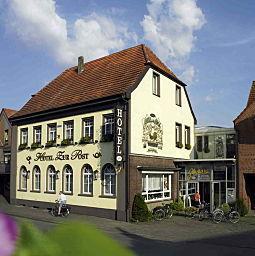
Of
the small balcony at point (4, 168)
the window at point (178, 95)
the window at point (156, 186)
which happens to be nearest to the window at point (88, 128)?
the window at point (156, 186)

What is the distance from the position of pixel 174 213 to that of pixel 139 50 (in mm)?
10581

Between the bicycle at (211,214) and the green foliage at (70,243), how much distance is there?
22.7 m

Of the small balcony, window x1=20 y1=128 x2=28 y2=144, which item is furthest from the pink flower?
the small balcony

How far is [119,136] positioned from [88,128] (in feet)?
10.6

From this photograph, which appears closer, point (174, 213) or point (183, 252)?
point (183, 252)

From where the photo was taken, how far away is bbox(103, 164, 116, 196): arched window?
23.3 metres

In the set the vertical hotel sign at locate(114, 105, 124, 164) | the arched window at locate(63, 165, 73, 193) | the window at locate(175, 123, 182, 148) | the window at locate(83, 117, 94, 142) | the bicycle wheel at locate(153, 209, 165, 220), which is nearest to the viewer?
the vertical hotel sign at locate(114, 105, 124, 164)

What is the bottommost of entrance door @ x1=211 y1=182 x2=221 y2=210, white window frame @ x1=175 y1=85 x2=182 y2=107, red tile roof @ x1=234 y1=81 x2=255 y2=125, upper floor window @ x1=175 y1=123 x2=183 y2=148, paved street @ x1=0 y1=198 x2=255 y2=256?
paved street @ x1=0 y1=198 x2=255 y2=256

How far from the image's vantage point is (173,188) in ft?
89.2

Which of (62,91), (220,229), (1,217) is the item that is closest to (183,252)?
(220,229)

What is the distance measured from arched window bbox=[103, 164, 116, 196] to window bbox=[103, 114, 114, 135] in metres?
1.90

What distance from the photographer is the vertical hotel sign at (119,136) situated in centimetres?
2244

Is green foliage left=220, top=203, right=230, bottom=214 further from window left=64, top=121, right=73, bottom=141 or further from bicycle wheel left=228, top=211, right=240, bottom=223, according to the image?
window left=64, top=121, right=73, bottom=141

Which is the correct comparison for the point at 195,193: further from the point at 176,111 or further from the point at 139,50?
the point at 139,50
